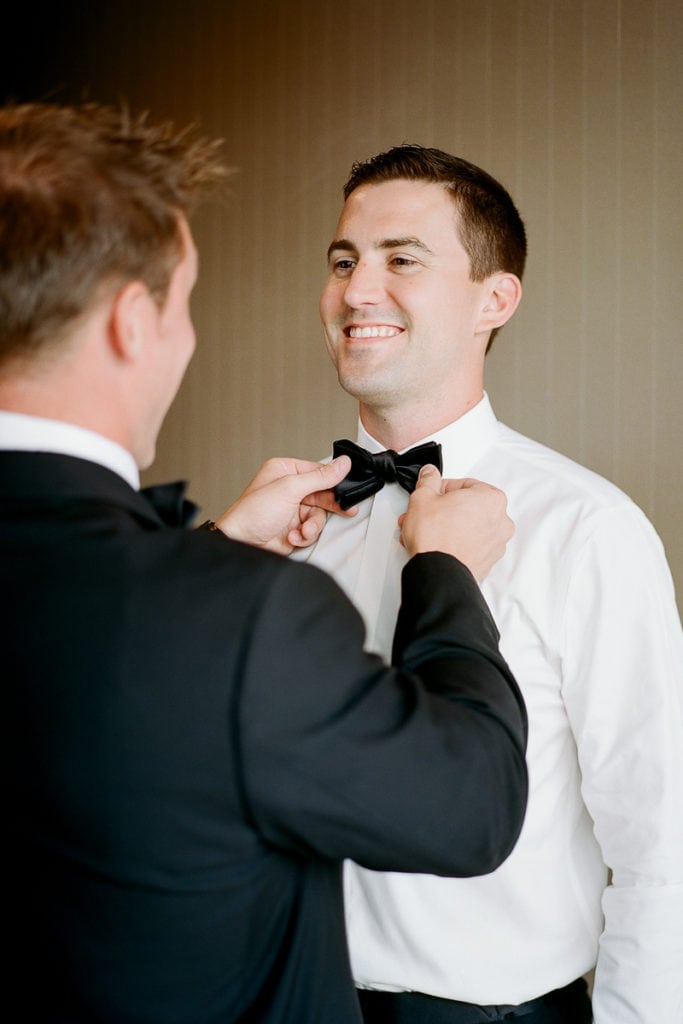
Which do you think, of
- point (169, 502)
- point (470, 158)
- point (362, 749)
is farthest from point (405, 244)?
point (470, 158)

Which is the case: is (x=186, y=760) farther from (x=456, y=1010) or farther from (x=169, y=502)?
(x=456, y=1010)

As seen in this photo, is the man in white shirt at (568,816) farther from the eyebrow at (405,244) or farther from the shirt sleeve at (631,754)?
the eyebrow at (405,244)

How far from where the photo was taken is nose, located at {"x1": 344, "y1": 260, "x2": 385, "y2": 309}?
1665 mm

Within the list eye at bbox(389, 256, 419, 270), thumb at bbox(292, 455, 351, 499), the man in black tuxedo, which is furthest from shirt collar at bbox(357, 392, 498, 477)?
the man in black tuxedo

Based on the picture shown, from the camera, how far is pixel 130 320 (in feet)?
2.93

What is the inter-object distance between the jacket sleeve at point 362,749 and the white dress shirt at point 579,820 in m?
0.47

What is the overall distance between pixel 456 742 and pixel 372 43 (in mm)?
2698

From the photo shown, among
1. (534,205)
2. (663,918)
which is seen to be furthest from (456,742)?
(534,205)

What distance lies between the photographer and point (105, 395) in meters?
0.90

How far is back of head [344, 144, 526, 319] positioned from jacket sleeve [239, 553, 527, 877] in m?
0.99

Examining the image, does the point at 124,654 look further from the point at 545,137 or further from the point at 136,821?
the point at 545,137

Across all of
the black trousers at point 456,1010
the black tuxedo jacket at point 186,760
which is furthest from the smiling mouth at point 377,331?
the black trousers at point 456,1010

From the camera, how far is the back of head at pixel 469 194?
1711mm

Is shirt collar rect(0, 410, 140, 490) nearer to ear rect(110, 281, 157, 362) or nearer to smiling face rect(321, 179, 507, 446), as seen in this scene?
ear rect(110, 281, 157, 362)
